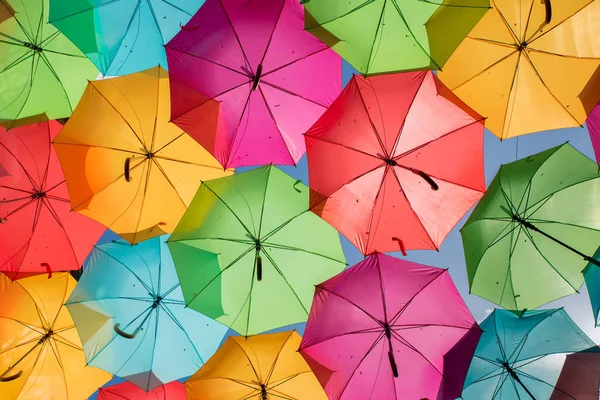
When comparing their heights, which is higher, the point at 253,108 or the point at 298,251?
the point at 253,108

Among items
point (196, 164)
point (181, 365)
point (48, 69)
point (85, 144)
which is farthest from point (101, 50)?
point (181, 365)

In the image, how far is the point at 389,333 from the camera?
715cm

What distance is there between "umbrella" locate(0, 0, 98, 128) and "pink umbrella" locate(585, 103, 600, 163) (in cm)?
879

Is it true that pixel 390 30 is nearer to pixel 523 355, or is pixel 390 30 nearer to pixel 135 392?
pixel 523 355

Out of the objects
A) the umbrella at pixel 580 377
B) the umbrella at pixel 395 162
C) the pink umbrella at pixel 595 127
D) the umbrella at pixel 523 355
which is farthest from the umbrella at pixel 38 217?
the pink umbrella at pixel 595 127

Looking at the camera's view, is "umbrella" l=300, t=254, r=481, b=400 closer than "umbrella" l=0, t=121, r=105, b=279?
Yes

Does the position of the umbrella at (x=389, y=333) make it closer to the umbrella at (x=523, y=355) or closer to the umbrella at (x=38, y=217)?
the umbrella at (x=523, y=355)

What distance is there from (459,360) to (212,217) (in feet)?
15.0

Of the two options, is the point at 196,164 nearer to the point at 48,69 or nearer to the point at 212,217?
the point at 212,217

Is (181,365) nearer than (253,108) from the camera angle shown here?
No

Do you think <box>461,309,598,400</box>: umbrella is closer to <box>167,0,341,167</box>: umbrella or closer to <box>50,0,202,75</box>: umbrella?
<box>167,0,341,167</box>: umbrella

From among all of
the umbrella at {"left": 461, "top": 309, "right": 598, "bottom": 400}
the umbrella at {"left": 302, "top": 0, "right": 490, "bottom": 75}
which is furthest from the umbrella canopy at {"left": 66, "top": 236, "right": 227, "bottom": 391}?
the umbrella at {"left": 461, "top": 309, "right": 598, "bottom": 400}

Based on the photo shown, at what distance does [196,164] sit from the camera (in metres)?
7.63

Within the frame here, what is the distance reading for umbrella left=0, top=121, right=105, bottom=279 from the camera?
7801mm
